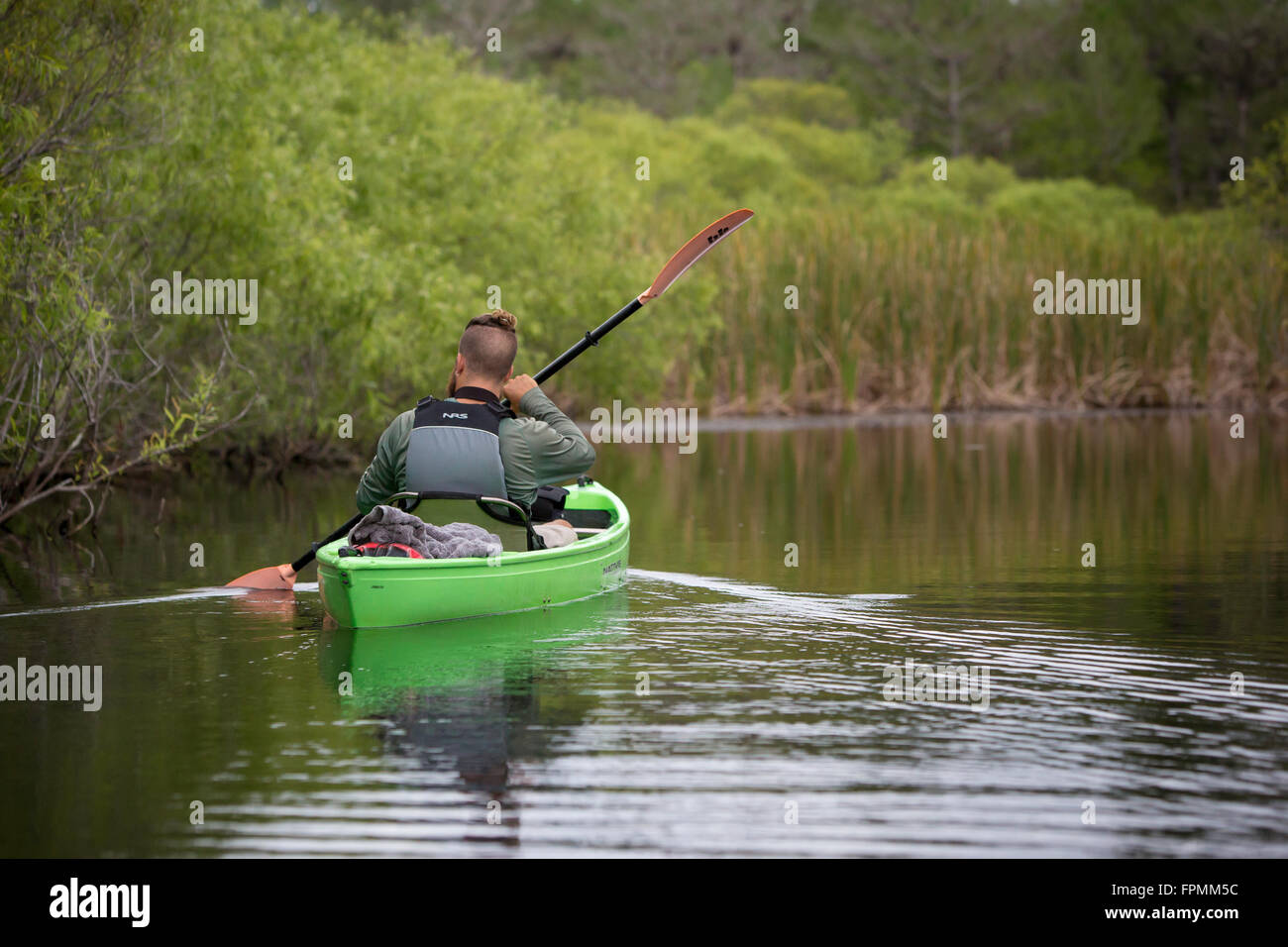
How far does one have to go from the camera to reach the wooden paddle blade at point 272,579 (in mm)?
11602

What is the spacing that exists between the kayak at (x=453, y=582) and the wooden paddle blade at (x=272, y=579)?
1.00 meters

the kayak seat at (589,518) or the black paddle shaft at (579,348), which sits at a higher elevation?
the black paddle shaft at (579,348)

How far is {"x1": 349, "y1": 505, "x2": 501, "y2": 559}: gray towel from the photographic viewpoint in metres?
9.57

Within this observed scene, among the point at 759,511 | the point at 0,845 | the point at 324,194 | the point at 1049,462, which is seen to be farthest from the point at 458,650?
the point at 1049,462

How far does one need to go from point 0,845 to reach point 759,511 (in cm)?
1146

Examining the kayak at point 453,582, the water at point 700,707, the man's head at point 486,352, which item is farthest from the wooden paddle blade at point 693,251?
the man's head at point 486,352

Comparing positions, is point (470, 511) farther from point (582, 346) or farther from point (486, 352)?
point (582, 346)

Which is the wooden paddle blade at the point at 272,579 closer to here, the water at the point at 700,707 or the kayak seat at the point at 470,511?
the water at the point at 700,707

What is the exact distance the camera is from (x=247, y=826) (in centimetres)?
603

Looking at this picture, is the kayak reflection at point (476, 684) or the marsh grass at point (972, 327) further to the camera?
the marsh grass at point (972, 327)

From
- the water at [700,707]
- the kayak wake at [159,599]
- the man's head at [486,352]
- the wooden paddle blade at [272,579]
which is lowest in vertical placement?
the water at [700,707]

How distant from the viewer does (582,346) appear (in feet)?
40.4

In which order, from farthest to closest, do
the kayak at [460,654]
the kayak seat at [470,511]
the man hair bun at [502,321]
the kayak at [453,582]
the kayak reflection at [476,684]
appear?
1. the man hair bun at [502,321]
2. the kayak seat at [470,511]
3. the kayak at [453,582]
4. the kayak at [460,654]
5. the kayak reflection at [476,684]

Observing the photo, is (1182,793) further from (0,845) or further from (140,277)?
(140,277)
